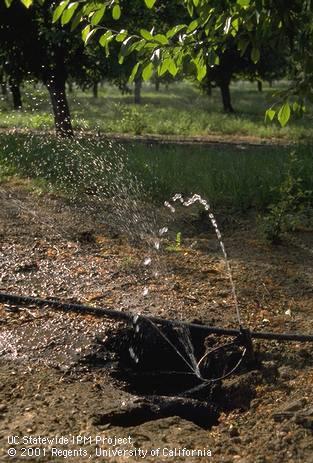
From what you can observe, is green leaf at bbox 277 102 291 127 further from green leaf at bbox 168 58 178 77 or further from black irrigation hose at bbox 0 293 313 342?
black irrigation hose at bbox 0 293 313 342

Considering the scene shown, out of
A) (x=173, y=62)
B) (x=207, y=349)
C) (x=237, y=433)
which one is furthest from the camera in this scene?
(x=207, y=349)

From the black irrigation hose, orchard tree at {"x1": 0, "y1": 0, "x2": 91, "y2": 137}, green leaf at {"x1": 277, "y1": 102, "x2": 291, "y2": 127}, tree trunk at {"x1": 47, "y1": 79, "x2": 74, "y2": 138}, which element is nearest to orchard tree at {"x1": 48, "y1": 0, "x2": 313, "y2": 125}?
green leaf at {"x1": 277, "y1": 102, "x2": 291, "y2": 127}

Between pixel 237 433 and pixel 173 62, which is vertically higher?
pixel 173 62

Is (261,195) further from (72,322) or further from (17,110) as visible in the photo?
(17,110)

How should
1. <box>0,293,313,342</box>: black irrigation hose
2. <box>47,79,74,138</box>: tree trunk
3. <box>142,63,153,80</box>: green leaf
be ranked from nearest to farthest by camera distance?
<box>142,63,153,80</box>: green leaf
<box>0,293,313,342</box>: black irrigation hose
<box>47,79,74,138</box>: tree trunk

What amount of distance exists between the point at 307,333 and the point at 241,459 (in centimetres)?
126

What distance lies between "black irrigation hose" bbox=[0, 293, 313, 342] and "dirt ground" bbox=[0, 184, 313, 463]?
54mm

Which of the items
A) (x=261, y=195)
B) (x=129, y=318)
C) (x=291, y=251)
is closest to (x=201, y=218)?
(x=261, y=195)

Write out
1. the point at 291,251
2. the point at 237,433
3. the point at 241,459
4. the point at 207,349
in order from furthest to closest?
the point at 291,251, the point at 207,349, the point at 237,433, the point at 241,459

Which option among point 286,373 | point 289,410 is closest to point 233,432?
point 289,410

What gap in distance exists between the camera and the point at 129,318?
3.90 m

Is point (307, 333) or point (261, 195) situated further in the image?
point (261, 195)

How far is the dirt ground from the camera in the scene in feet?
9.07

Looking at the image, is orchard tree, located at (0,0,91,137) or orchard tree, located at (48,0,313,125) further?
orchard tree, located at (0,0,91,137)
